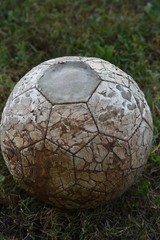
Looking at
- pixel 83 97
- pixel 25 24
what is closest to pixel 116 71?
pixel 83 97

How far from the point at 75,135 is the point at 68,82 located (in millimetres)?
249

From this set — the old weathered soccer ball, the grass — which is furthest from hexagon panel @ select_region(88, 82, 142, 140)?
the grass

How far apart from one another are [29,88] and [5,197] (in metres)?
0.59

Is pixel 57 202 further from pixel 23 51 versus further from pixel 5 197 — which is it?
pixel 23 51

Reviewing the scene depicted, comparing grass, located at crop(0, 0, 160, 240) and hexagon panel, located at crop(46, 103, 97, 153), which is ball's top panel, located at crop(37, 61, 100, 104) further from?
grass, located at crop(0, 0, 160, 240)

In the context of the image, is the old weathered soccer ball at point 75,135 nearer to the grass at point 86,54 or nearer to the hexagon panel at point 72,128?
the hexagon panel at point 72,128

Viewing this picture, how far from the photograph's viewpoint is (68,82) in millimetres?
2449

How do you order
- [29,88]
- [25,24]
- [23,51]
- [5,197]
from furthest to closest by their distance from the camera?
[25,24], [23,51], [5,197], [29,88]

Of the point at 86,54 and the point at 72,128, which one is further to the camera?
the point at 86,54

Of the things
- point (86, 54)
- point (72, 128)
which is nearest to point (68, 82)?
point (72, 128)

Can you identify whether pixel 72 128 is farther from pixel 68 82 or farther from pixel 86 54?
pixel 86 54

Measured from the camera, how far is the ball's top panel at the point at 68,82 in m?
2.41

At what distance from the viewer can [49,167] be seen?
240 cm

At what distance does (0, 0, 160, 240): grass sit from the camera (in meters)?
2.64
